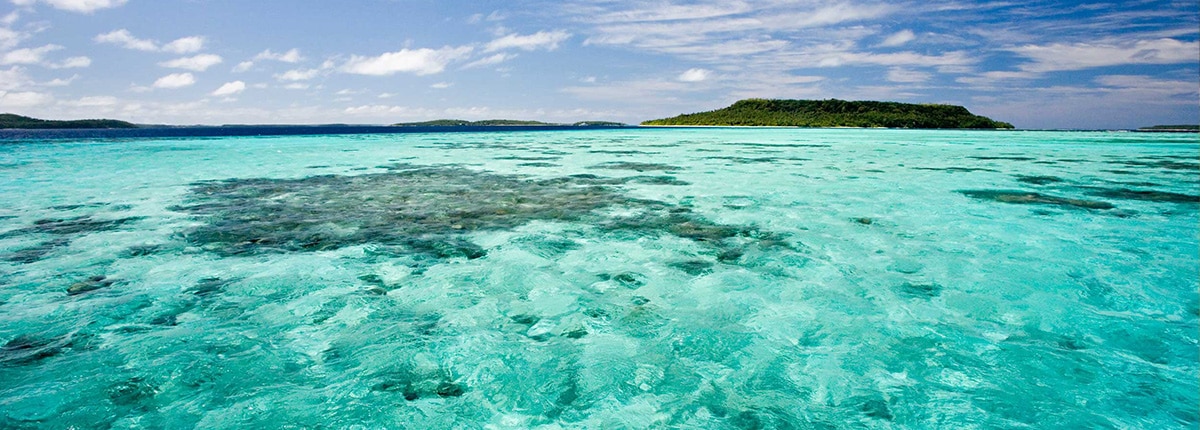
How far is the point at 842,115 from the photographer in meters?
121

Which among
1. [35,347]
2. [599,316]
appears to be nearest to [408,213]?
[35,347]

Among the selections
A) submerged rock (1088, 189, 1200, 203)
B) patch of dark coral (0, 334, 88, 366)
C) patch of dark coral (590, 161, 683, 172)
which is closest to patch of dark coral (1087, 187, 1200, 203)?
submerged rock (1088, 189, 1200, 203)

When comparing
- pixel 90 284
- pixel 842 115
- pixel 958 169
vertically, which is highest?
pixel 842 115

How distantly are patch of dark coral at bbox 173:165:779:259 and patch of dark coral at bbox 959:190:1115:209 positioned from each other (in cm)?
611

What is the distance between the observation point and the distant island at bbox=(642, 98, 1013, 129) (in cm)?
10712

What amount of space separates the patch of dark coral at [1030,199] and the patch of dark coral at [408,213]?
240 inches

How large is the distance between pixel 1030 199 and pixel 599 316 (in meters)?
9.94

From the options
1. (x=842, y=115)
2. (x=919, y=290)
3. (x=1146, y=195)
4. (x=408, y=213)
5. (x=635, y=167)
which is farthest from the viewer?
(x=842, y=115)

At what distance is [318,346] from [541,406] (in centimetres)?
184

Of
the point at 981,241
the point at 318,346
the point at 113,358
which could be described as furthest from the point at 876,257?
the point at 113,358

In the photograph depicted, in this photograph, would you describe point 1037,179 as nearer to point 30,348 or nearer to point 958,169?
point 958,169

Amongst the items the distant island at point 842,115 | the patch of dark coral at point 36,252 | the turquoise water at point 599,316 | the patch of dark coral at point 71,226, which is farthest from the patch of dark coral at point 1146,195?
the distant island at point 842,115

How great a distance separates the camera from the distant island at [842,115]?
10712 cm

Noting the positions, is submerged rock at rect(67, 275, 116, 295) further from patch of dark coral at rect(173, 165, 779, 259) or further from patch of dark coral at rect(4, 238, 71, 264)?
patch of dark coral at rect(4, 238, 71, 264)
